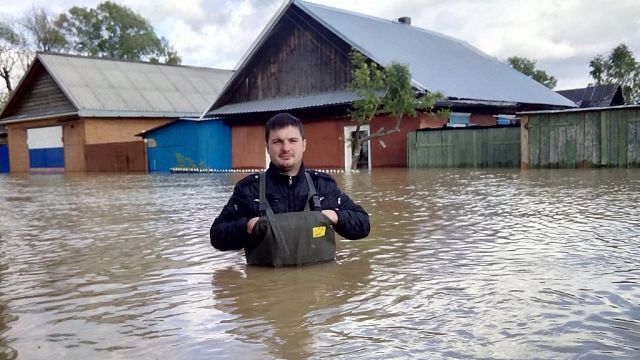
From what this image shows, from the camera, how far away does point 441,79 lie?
23.2 metres

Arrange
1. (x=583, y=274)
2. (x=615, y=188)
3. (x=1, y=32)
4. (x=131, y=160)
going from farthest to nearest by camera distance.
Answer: (x=1, y=32)
(x=131, y=160)
(x=615, y=188)
(x=583, y=274)

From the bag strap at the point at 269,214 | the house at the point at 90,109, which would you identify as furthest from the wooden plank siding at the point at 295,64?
the bag strap at the point at 269,214

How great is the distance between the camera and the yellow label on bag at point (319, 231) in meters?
4.21

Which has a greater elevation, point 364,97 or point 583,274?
point 364,97

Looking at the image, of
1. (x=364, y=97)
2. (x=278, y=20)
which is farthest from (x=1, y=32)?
(x=364, y=97)

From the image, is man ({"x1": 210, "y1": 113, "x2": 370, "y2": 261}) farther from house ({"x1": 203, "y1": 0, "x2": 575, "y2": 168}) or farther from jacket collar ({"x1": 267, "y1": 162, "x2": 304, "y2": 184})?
house ({"x1": 203, "y1": 0, "x2": 575, "y2": 168})

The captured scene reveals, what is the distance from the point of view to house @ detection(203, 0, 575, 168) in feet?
74.8

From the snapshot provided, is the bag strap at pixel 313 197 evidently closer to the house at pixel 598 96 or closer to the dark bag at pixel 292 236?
the dark bag at pixel 292 236

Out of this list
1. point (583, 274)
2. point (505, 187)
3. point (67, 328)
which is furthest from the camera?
point (505, 187)

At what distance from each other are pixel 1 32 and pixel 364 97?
4388cm

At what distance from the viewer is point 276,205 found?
13.9 ft

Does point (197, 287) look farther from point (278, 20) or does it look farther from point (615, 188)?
point (278, 20)

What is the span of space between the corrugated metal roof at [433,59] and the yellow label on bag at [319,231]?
17083 mm

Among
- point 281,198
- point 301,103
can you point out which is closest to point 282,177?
point 281,198
